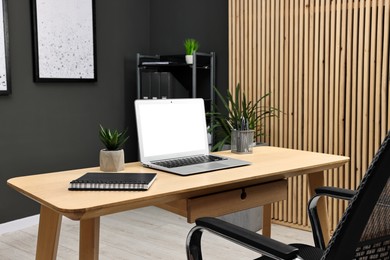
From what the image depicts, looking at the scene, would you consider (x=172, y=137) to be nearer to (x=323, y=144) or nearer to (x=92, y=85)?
(x=323, y=144)

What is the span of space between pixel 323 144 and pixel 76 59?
91.1 inches

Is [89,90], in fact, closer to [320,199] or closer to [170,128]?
[170,128]

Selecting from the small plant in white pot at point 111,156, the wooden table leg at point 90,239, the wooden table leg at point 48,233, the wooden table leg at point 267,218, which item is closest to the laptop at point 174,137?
the small plant in white pot at point 111,156

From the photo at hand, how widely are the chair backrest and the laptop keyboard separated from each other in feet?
3.98

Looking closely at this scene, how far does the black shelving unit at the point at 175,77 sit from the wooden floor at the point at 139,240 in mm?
1204

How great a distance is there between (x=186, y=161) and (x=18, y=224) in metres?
2.32

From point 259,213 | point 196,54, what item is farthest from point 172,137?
point 196,54

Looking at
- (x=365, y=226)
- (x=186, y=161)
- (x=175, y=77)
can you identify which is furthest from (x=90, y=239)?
(x=175, y=77)

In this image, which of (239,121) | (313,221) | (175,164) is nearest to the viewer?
(313,221)

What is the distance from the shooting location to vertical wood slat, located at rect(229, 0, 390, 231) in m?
3.51

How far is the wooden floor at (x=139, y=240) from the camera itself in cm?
337

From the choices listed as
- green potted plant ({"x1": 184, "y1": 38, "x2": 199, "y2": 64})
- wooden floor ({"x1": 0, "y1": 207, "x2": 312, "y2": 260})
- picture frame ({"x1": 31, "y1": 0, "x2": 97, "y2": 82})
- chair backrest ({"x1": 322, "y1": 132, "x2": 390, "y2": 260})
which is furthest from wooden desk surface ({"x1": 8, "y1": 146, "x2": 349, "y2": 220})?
picture frame ({"x1": 31, "y1": 0, "x2": 97, "y2": 82})

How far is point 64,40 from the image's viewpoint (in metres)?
4.34

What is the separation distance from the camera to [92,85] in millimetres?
4641
